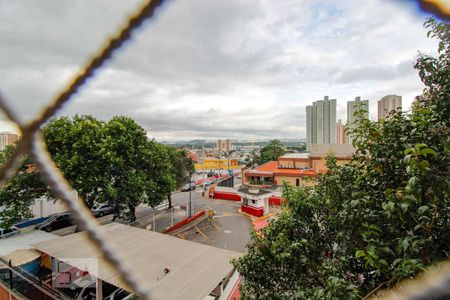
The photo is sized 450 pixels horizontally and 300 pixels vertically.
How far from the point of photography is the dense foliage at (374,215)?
154 centimetres

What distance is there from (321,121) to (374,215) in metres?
46.4

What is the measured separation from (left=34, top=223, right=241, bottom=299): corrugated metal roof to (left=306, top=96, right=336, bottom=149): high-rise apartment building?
133 feet

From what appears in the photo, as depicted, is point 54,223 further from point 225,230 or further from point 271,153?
point 271,153

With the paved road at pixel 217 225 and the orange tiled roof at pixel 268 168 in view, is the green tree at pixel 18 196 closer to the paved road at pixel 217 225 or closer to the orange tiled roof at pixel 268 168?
the paved road at pixel 217 225

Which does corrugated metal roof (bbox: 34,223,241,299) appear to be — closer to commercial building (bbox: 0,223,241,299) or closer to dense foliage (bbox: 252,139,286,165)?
commercial building (bbox: 0,223,241,299)

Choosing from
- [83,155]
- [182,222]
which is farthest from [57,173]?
[182,222]

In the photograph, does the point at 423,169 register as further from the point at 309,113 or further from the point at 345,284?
the point at 309,113

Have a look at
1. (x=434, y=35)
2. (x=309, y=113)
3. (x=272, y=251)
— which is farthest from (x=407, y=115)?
(x=309, y=113)

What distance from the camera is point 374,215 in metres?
1.88

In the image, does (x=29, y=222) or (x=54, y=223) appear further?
(x=29, y=222)

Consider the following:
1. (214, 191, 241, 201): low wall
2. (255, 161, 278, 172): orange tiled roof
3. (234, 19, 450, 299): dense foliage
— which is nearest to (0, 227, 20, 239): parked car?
(234, 19, 450, 299): dense foliage

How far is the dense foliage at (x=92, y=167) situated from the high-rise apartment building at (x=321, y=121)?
38.4 meters

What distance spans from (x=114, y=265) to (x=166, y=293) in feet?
13.5

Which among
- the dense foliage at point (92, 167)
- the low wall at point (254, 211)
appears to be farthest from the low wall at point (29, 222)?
the low wall at point (254, 211)
